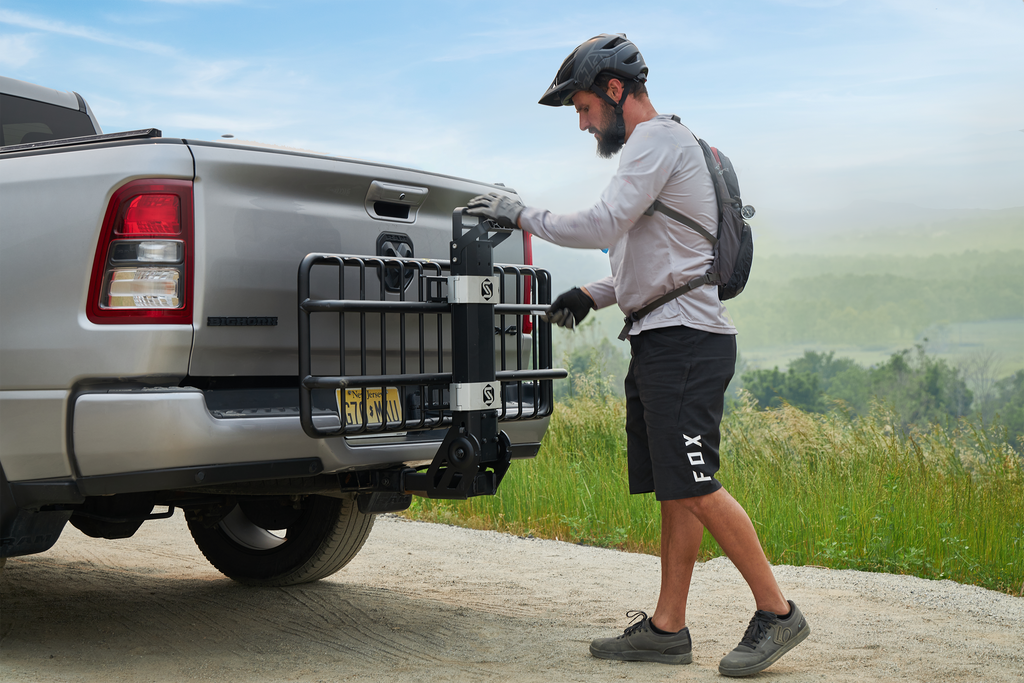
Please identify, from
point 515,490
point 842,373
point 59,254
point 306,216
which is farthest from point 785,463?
point 842,373

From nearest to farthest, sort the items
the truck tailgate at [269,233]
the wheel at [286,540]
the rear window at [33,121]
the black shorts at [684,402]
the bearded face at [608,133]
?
the truck tailgate at [269,233]
the black shorts at [684,402]
the bearded face at [608,133]
the wheel at [286,540]
the rear window at [33,121]

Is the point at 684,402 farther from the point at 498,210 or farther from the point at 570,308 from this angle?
the point at 498,210

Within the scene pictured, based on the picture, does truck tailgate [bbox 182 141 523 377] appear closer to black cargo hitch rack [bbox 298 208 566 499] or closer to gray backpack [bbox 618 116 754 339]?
black cargo hitch rack [bbox 298 208 566 499]

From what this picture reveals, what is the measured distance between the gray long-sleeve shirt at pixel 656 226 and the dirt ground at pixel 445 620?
1.32 meters

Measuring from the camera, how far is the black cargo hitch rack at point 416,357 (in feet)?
10.6

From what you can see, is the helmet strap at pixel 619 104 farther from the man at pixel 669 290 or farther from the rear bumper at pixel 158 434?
the rear bumper at pixel 158 434

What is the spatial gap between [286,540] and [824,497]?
10.9 ft

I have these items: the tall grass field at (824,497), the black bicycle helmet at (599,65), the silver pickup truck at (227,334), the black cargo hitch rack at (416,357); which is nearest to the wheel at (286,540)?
the silver pickup truck at (227,334)

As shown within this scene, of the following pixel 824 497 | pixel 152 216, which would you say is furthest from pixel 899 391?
pixel 152 216

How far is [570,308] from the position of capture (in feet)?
12.5

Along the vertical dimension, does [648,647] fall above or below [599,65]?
below

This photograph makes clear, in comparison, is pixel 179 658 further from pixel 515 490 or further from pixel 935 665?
pixel 515 490

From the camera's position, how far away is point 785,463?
284 inches

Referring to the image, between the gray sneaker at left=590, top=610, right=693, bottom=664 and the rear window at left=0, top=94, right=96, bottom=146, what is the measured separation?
382cm
